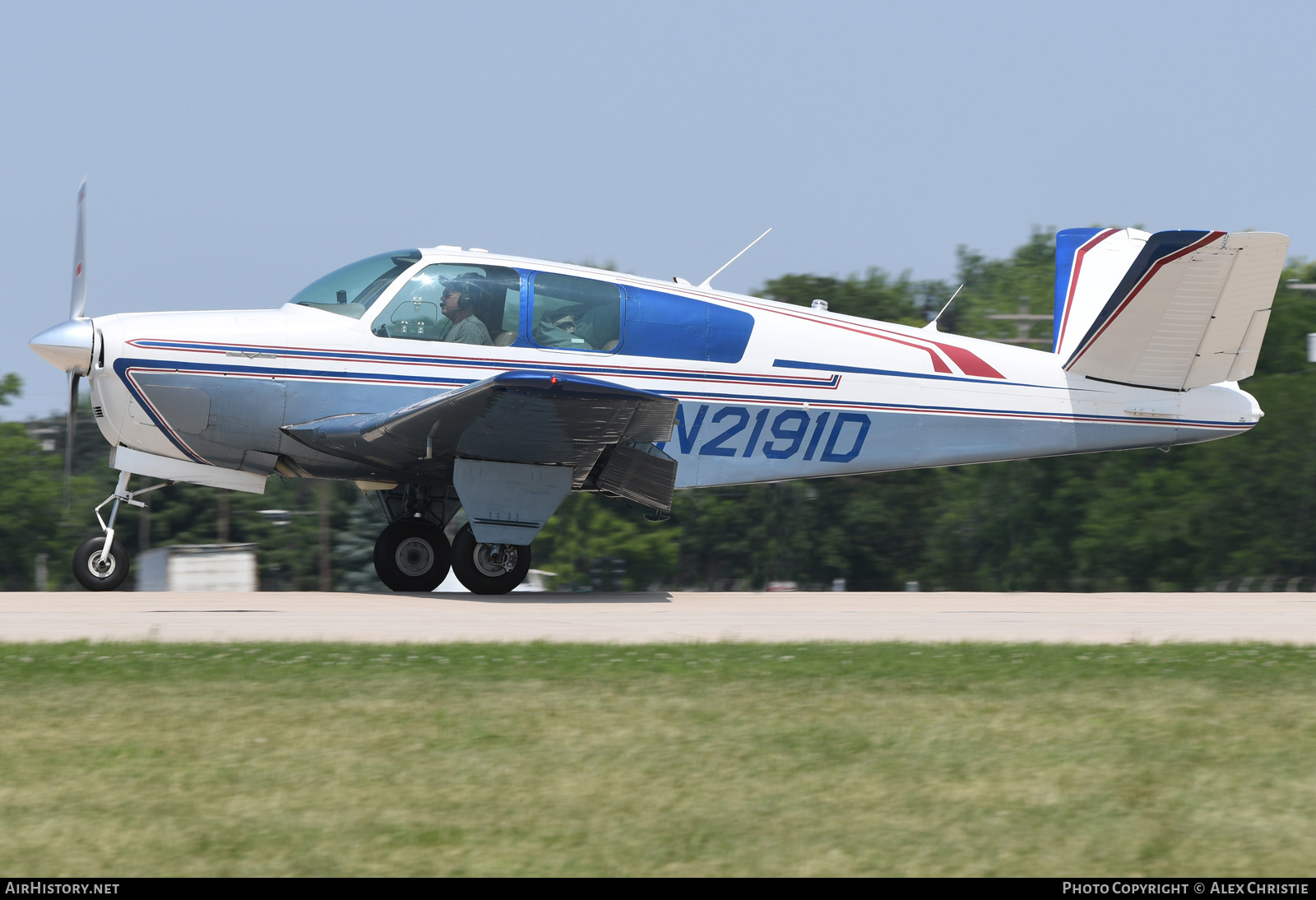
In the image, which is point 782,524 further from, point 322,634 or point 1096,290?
point 322,634

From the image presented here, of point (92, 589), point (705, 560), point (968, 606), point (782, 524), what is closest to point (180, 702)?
point (92, 589)

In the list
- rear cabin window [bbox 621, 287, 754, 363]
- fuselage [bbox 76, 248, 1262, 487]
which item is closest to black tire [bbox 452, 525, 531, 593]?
fuselage [bbox 76, 248, 1262, 487]

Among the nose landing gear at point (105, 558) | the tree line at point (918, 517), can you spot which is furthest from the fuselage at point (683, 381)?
the tree line at point (918, 517)

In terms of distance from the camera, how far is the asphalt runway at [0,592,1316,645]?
8.58 meters

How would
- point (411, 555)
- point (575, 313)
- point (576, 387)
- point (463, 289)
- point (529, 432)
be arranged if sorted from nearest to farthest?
point (576, 387), point (529, 432), point (463, 289), point (575, 313), point (411, 555)

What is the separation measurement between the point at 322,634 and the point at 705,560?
39.7m

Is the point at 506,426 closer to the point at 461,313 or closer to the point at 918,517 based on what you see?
the point at 461,313

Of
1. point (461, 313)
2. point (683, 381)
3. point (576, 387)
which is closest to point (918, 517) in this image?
point (683, 381)

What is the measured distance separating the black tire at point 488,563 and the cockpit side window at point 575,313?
2015 millimetres

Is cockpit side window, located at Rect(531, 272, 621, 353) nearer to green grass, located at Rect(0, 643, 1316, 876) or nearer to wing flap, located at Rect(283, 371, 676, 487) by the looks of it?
wing flap, located at Rect(283, 371, 676, 487)

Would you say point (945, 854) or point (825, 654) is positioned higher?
point (945, 854)

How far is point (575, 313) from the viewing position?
11.8m

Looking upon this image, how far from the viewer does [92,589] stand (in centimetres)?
1141

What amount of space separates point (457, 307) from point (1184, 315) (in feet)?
24.0
